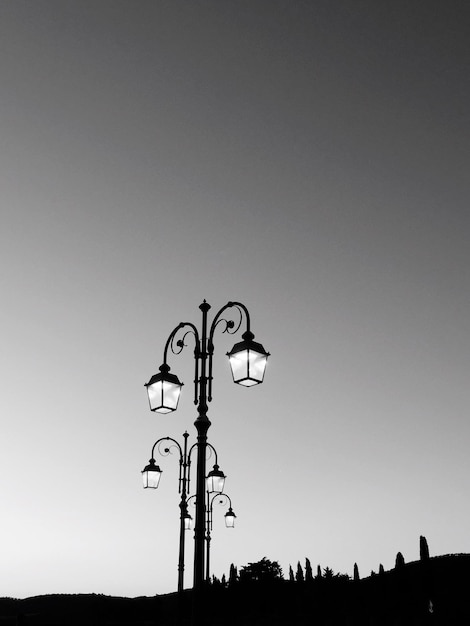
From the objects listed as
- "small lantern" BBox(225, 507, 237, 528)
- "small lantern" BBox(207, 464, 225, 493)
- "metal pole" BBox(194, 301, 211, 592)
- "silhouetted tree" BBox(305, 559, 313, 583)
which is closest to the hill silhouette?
"silhouetted tree" BBox(305, 559, 313, 583)

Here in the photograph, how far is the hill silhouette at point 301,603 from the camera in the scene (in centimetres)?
3117

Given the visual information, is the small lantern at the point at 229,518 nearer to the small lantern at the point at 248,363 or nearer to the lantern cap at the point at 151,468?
the lantern cap at the point at 151,468

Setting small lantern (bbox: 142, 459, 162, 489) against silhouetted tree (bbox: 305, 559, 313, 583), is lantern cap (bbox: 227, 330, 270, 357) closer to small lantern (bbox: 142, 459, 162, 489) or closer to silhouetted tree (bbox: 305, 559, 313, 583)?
small lantern (bbox: 142, 459, 162, 489)

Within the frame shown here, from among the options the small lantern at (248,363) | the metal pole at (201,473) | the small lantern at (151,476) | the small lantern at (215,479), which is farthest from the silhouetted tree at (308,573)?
the small lantern at (248,363)

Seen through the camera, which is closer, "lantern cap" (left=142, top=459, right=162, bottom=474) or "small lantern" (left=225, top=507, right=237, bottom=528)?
"lantern cap" (left=142, top=459, right=162, bottom=474)

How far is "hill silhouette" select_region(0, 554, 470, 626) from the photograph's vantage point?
102 feet

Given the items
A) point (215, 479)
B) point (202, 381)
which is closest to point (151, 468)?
point (215, 479)

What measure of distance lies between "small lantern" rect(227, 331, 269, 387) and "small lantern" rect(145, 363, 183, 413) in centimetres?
93

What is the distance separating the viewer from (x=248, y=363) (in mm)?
7430

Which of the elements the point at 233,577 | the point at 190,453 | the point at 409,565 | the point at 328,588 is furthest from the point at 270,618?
the point at 409,565

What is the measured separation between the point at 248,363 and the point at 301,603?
53.8 meters

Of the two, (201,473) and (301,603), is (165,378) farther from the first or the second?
(301,603)

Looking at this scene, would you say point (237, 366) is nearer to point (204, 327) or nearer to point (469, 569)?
point (204, 327)

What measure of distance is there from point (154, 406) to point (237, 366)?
4.39ft
